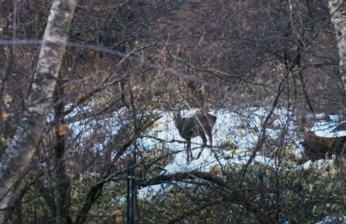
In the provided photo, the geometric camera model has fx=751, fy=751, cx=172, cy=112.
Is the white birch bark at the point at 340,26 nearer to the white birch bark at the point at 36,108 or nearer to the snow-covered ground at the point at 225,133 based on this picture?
the snow-covered ground at the point at 225,133

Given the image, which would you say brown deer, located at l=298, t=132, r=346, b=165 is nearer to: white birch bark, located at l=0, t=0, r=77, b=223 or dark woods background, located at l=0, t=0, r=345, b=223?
dark woods background, located at l=0, t=0, r=345, b=223

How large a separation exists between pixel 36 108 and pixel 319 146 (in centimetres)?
573

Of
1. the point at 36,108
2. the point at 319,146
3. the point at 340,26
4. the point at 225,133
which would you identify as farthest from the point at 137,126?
the point at 319,146

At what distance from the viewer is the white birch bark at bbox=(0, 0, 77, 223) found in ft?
16.4

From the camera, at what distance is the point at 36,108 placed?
5.01 m

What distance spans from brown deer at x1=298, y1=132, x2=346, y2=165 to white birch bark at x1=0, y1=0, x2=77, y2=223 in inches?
184

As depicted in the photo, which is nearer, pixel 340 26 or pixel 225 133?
pixel 340 26

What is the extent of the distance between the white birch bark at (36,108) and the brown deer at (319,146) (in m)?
4.68

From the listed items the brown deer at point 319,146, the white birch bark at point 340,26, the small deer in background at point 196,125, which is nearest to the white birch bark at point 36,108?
the white birch bark at point 340,26

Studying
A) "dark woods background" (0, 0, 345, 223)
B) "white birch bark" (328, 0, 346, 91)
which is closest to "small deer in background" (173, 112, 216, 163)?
"dark woods background" (0, 0, 345, 223)

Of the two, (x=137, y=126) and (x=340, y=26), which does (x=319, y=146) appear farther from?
(x=137, y=126)

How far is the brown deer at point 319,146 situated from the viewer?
938 cm

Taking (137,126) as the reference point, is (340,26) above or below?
above

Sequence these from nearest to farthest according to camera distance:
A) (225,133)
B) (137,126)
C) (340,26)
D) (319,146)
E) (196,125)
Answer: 1. (137,126)
2. (340,26)
3. (196,125)
4. (319,146)
5. (225,133)
